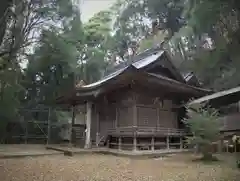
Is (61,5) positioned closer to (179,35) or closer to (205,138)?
(205,138)

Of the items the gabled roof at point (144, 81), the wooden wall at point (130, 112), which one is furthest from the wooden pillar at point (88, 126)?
the wooden wall at point (130, 112)

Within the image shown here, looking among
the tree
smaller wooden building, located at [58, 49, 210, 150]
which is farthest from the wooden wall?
the tree

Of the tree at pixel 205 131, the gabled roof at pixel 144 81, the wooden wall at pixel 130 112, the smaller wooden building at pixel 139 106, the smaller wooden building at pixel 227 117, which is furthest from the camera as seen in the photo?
the wooden wall at pixel 130 112

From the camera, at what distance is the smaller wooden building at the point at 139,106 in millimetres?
11492

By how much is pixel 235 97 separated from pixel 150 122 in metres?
4.25

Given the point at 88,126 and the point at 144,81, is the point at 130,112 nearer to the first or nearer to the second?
the point at 144,81

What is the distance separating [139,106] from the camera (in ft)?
40.0

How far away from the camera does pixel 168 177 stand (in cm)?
599

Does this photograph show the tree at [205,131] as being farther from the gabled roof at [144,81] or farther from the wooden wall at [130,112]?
the wooden wall at [130,112]

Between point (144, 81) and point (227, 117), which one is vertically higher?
point (144, 81)

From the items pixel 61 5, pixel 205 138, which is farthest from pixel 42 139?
pixel 205 138

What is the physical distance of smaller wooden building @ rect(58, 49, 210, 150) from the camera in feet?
37.7

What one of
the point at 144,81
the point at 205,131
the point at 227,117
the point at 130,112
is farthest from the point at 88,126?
the point at 227,117

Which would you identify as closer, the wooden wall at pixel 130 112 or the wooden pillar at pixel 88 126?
the wooden wall at pixel 130 112
